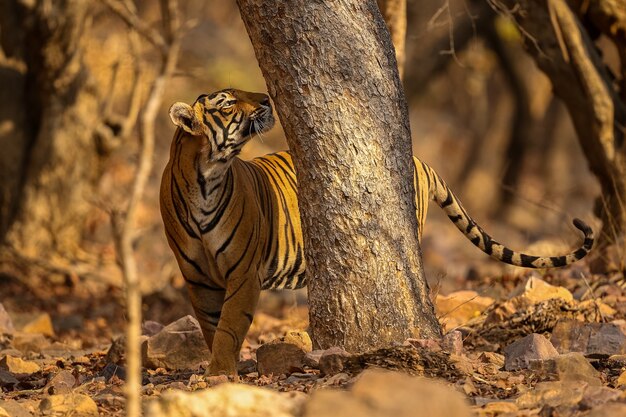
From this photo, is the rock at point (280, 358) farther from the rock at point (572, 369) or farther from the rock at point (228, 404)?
the rock at point (228, 404)

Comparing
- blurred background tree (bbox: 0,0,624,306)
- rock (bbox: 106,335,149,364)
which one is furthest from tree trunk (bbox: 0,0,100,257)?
rock (bbox: 106,335,149,364)

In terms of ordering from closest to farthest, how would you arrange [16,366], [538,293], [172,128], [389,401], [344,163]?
[389,401] < [344,163] < [16,366] < [538,293] < [172,128]

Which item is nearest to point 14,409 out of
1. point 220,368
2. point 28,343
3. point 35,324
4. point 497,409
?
point 220,368

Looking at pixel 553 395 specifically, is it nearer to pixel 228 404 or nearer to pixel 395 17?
pixel 228 404

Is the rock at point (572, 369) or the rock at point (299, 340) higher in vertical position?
the rock at point (572, 369)

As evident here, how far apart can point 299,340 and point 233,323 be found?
1.47ft

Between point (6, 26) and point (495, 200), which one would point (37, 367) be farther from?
point (495, 200)

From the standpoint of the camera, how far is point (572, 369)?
5.32 metres

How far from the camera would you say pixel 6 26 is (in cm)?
1183

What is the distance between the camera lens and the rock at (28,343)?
826 centimetres

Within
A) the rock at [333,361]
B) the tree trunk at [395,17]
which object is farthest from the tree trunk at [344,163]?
the tree trunk at [395,17]

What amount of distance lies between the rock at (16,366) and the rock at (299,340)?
173 centimetres

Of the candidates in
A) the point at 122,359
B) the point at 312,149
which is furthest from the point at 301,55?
the point at 122,359

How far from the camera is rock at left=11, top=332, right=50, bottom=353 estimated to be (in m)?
8.26
